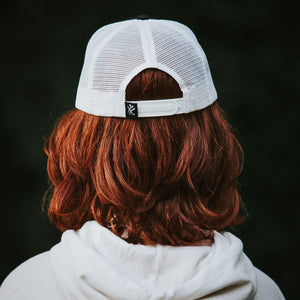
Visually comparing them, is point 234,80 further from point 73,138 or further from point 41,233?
point 73,138

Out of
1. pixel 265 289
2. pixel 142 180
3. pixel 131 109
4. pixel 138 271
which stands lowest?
pixel 265 289

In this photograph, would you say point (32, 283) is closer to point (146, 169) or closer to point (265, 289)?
point (146, 169)

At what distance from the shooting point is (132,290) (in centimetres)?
101

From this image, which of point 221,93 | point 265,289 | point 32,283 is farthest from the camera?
point 221,93

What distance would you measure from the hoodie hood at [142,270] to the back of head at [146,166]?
0.19 feet

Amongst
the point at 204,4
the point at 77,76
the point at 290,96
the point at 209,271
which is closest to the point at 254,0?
the point at 204,4

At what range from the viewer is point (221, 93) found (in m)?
2.49

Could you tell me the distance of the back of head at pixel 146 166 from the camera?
109 cm

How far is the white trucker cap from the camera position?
Result: 1.08 m

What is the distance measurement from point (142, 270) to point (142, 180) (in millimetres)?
193

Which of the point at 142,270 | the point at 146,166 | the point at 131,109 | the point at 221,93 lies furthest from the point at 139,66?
the point at 221,93

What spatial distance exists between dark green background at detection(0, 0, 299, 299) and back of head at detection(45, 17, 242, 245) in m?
1.24

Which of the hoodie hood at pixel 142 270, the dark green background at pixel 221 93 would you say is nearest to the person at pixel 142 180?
the hoodie hood at pixel 142 270

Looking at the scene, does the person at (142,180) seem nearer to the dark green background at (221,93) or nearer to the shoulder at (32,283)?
the shoulder at (32,283)
